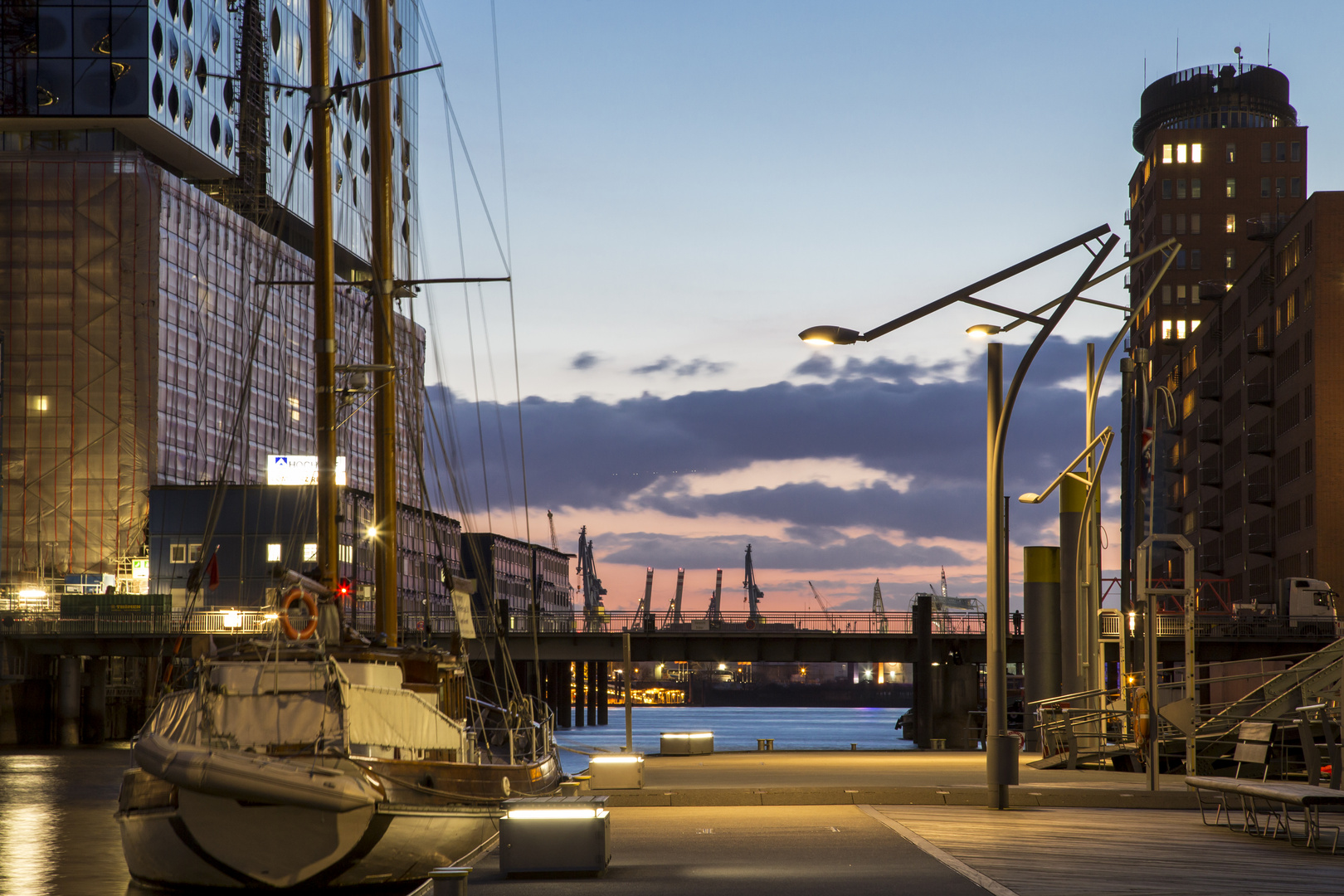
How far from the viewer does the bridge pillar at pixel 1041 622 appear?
126 feet

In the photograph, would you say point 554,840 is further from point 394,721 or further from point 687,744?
point 687,744

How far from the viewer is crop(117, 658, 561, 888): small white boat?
831 inches

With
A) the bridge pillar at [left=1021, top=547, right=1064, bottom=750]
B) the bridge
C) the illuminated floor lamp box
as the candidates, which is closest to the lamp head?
the bridge pillar at [left=1021, top=547, right=1064, bottom=750]

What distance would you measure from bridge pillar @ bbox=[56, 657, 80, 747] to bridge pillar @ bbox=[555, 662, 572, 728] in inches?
2149

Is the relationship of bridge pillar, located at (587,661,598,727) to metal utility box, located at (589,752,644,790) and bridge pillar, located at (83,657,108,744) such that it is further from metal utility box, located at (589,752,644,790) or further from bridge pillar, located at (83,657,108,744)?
metal utility box, located at (589,752,644,790)

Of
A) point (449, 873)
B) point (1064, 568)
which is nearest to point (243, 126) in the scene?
point (1064, 568)

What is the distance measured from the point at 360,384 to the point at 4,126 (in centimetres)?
8035

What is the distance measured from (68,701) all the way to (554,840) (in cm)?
8268

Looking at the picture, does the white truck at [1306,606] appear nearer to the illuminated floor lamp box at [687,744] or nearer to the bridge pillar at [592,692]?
the illuminated floor lamp box at [687,744]

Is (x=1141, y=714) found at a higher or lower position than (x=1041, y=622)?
lower

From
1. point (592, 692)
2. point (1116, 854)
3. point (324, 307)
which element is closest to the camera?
point (1116, 854)

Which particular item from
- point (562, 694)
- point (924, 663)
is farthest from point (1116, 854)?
point (562, 694)

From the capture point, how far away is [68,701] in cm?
8944

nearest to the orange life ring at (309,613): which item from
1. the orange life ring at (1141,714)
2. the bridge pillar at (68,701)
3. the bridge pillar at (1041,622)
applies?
the orange life ring at (1141,714)
